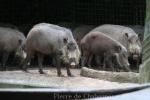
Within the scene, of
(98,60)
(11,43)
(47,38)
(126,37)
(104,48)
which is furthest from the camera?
(98,60)

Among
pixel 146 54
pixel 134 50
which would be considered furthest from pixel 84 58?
pixel 146 54

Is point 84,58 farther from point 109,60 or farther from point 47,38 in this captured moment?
point 47,38

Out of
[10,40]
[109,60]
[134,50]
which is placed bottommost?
[109,60]

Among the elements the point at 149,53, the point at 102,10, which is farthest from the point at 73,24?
the point at 149,53

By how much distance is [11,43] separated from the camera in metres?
14.2

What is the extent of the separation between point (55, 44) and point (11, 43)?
274 centimetres

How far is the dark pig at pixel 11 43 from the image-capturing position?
14.0 metres

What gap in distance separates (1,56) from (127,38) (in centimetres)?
381

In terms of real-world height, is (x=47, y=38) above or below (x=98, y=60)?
above

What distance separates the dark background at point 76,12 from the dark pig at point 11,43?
3.54 metres

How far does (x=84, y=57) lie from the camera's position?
46.7ft

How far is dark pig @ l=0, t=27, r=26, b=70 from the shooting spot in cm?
1405

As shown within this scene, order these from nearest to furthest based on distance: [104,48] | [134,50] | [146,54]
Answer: [146,54] < [104,48] < [134,50]

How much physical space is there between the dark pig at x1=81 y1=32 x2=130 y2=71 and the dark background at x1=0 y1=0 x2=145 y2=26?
3.94 meters
